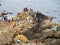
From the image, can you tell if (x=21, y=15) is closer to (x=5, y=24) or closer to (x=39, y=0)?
(x=5, y=24)

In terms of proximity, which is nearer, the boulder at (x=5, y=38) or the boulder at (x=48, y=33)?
the boulder at (x=5, y=38)

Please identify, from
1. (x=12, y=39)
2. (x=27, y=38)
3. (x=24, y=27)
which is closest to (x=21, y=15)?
(x=24, y=27)

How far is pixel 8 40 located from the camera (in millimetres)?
35656

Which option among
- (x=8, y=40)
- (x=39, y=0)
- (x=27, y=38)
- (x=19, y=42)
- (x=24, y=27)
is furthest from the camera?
(x=39, y=0)

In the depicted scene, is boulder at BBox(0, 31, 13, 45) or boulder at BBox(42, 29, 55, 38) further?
boulder at BBox(42, 29, 55, 38)

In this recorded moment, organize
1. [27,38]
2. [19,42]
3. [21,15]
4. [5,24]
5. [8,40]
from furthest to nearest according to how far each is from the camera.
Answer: [21,15], [5,24], [27,38], [19,42], [8,40]

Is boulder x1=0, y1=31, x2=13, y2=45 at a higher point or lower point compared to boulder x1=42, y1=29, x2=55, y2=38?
higher

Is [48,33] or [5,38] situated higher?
[5,38]

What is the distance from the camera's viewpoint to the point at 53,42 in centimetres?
3775

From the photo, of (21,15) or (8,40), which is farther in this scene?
(21,15)

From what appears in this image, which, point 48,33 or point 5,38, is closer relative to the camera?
point 5,38

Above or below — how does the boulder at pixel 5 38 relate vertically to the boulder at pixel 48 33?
above

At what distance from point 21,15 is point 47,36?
19.4 meters

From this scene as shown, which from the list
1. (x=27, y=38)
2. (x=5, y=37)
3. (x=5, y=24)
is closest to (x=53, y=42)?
(x=27, y=38)
